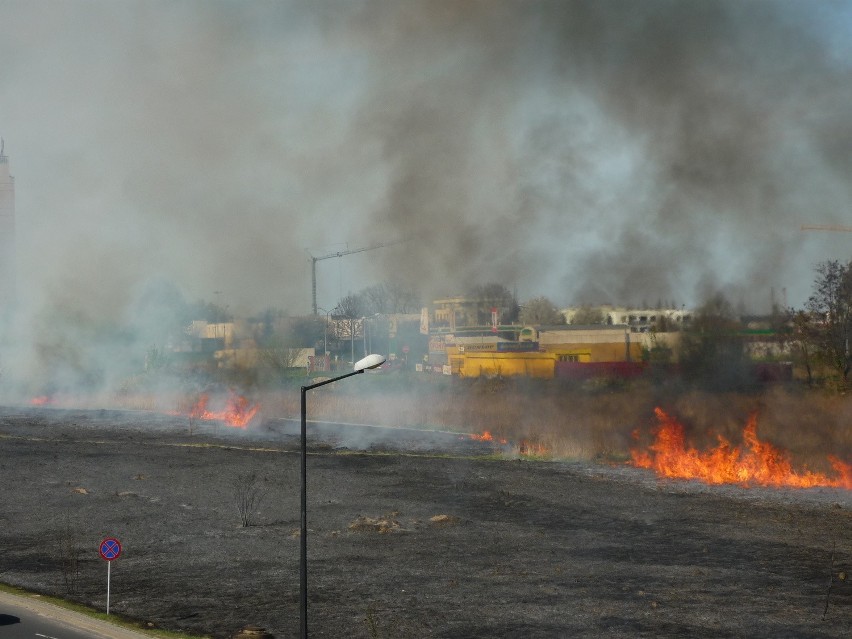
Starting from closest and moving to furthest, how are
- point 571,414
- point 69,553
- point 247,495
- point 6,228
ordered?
point 69,553 → point 247,495 → point 571,414 → point 6,228

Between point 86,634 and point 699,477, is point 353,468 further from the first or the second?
point 86,634

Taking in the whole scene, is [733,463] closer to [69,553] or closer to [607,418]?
[607,418]

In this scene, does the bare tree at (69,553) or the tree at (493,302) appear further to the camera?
the tree at (493,302)

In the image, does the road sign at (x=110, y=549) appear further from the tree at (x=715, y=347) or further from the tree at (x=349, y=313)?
the tree at (x=349, y=313)

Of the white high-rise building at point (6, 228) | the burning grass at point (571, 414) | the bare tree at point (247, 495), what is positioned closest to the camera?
the bare tree at point (247, 495)

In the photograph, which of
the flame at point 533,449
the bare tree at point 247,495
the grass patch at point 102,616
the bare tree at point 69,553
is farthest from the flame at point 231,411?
the grass patch at point 102,616

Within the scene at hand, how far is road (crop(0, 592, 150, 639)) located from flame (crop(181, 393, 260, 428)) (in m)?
55.4

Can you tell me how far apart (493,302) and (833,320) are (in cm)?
3081

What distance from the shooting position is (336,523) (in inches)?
1619

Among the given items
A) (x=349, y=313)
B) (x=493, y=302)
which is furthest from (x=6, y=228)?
(x=493, y=302)

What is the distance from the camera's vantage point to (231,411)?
289 feet

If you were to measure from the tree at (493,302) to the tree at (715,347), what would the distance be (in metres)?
21.2

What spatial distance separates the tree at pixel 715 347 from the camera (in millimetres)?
62062

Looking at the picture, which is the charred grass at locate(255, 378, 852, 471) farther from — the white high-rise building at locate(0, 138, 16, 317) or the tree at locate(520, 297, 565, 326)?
the white high-rise building at locate(0, 138, 16, 317)
